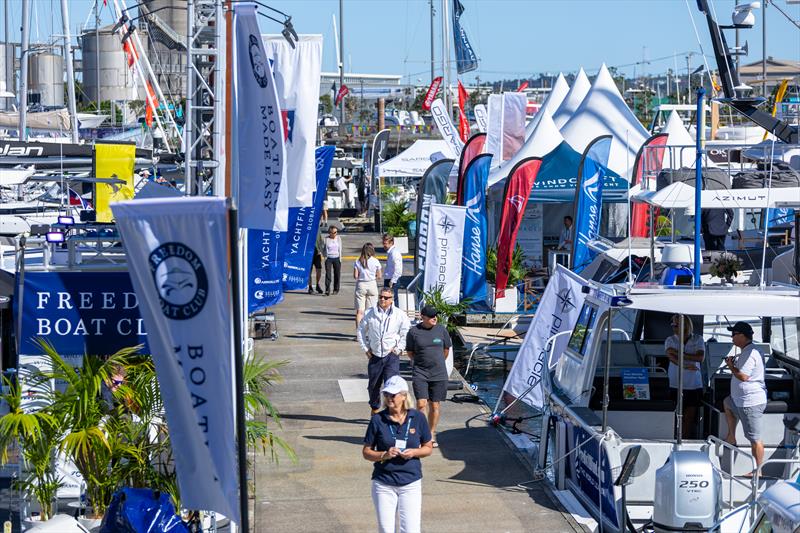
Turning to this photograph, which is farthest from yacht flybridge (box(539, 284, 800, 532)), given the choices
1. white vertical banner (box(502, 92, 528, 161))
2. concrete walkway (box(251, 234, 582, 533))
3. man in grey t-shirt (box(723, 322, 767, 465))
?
white vertical banner (box(502, 92, 528, 161))

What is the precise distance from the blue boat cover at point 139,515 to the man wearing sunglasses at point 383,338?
15.8ft

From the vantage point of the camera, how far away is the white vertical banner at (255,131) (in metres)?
11.5

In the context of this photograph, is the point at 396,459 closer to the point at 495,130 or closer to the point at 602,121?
the point at 495,130

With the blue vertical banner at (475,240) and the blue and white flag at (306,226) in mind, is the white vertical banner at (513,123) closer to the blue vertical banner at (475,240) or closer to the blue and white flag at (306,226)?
the blue vertical banner at (475,240)

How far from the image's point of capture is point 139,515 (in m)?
8.73

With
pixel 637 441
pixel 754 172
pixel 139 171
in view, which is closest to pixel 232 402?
pixel 637 441

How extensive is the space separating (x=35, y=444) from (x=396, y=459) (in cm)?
295

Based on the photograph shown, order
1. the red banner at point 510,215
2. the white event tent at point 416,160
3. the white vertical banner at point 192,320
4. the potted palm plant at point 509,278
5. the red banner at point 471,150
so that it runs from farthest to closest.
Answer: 1. the white event tent at point 416,160
2. the red banner at point 471,150
3. the potted palm plant at point 509,278
4. the red banner at point 510,215
5. the white vertical banner at point 192,320

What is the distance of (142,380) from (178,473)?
8.28 ft

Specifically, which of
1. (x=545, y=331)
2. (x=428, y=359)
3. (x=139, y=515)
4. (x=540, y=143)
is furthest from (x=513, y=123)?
(x=139, y=515)

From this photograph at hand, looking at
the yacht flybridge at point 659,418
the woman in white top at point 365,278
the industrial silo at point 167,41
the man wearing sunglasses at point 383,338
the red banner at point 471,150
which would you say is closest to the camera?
the yacht flybridge at point 659,418

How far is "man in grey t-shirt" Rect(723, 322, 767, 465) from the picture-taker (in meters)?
10.8

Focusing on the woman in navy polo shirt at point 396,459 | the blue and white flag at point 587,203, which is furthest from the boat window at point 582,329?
the blue and white flag at point 587,203

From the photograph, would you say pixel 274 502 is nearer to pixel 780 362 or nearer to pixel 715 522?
pixel 715 522
